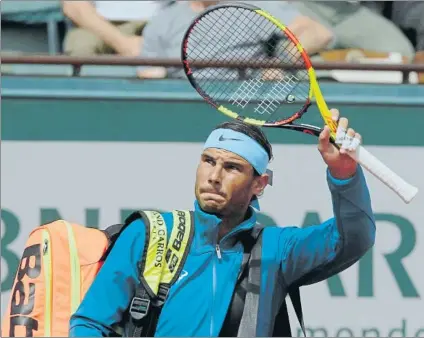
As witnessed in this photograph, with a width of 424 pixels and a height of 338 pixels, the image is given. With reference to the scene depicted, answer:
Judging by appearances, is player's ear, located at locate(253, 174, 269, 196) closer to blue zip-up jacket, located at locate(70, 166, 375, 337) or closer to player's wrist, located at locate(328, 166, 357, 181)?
blue zip-up jacket, located at locate(70, 166, 375, 337)

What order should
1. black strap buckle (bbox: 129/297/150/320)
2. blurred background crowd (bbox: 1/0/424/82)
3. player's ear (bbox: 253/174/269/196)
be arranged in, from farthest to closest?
blurred background crowd (bbox: 1/0/424/82)
player's ear (bbox: 253/174/269/196)
black strap buckle (bbox: 129/297/150/320)

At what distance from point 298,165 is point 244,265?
6.67ft

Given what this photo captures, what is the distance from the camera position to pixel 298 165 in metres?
5.10

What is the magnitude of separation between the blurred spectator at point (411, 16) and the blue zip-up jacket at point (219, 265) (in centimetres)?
246

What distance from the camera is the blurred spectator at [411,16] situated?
5.39 meters

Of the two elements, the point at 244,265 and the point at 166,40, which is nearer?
the point at 244,265

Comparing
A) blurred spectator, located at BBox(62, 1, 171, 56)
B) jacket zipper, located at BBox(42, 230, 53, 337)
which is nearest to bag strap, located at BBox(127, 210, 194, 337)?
jacket zipper, located at BBox(42, 230, 53, 337)

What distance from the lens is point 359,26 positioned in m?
5.28

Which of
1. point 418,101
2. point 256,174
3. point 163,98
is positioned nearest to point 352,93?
point 418,101

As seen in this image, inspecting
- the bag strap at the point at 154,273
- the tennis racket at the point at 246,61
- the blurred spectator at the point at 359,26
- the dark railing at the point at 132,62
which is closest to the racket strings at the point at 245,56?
the tennis racket at the point at 246,61

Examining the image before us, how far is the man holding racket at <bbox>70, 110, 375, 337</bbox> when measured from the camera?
9.74 ft

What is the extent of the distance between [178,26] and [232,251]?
2.21 metres

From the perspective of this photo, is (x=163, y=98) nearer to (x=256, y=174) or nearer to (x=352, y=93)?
(x=352, y=93)

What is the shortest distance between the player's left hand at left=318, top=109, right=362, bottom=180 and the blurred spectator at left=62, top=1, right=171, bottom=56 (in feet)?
8.15
